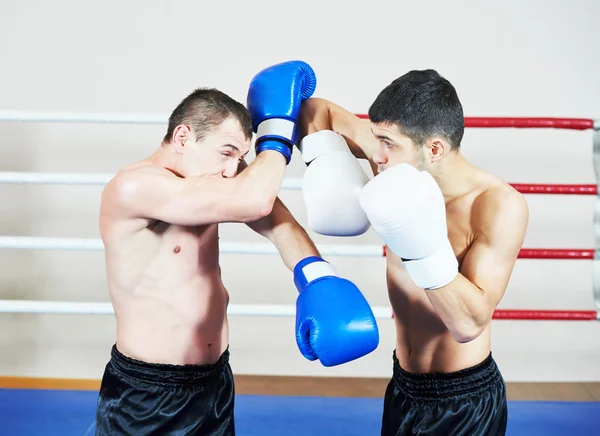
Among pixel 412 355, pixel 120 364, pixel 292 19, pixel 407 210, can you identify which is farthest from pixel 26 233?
pixel 407 210

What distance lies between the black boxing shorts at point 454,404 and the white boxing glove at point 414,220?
37 centimetres

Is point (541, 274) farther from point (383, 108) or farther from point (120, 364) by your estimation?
point (120, 364)

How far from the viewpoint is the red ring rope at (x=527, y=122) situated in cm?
261

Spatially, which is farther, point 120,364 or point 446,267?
point 120,364

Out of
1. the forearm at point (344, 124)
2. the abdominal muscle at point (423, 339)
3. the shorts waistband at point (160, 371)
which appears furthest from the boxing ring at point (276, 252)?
the shorts waistband at point (160, 371)

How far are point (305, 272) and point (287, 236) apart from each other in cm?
14

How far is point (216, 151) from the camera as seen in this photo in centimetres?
157

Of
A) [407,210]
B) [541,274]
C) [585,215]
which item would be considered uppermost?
[407,210]

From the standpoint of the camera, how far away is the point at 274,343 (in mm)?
3287

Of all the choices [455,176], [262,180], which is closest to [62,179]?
[262,180]

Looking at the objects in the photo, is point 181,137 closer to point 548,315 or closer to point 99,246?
point 99,246

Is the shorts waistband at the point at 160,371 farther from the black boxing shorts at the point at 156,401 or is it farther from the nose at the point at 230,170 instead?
the nose at the point at 230,170

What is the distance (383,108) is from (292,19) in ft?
5.71

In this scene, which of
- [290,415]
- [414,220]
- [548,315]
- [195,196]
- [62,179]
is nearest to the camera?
[414,220]
